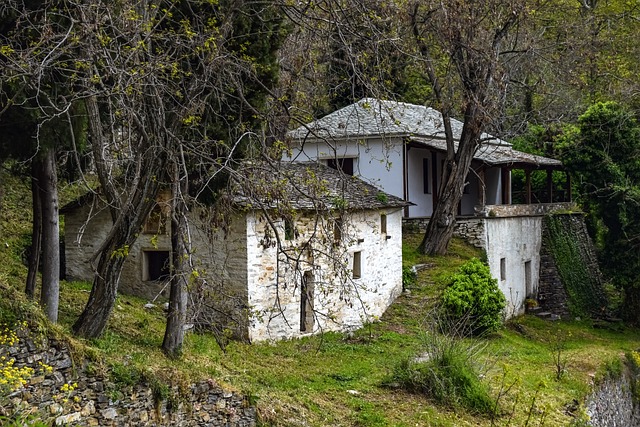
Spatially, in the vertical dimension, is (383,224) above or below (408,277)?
above

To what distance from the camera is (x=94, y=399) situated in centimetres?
934

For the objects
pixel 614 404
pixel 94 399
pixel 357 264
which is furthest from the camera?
pixel 357 264

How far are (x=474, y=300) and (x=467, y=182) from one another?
7099mm

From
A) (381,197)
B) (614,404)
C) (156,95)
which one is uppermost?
(156,95)

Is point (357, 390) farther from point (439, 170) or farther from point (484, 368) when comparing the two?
point (439, 170)

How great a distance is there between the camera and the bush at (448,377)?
13524mm

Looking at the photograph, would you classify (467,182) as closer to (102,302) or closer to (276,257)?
(276,257)

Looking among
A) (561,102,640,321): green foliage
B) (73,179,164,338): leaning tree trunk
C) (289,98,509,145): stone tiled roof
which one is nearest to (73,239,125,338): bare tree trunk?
(73,179,164,338): leaning tree trunk

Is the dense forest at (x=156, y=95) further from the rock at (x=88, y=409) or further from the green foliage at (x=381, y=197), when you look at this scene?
the green foliage at (x=381, y=197)

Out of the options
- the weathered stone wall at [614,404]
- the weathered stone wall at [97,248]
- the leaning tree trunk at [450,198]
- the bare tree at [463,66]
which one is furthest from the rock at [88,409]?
the leaning tree trunk at [450,198]

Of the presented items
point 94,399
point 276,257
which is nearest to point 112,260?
point 94,399

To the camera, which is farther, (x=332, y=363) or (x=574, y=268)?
(x=574, y=268)

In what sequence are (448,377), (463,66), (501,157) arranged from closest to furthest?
(448,377), (463,66), (501,157)

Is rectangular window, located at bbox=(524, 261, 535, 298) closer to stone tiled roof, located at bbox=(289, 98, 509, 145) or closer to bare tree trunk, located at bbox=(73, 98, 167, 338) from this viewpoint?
stone tiled roof, located at bbox=(289, 98, 509, 145)
